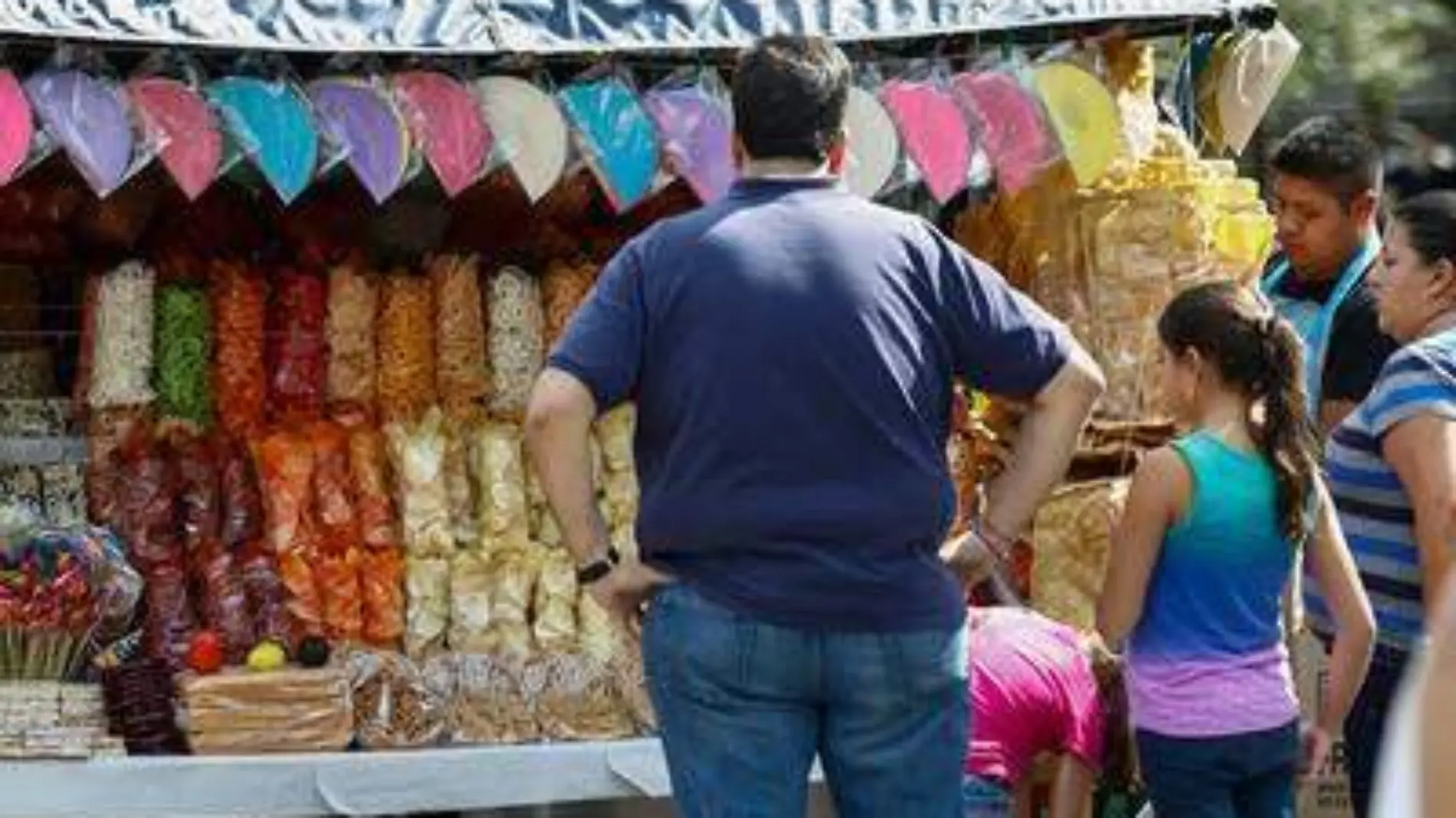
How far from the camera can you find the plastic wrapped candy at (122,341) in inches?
277

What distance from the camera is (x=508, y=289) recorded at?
7258 millimetres

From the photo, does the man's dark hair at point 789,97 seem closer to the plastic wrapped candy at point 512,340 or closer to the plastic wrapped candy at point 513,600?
the plastic wrapped candy at point 512,340

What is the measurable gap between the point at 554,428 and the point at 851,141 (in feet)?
Result: 7.27

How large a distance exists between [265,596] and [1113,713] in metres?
1.98

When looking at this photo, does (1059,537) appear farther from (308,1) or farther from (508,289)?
(308,1)

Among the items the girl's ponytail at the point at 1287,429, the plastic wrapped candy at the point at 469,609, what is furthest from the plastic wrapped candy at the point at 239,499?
the girl's ponytail at the point at 1287,429

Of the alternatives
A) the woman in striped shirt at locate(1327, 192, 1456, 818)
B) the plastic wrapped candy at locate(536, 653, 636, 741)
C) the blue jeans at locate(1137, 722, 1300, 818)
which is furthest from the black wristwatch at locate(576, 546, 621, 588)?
the plastic wrapped candy at locate(536, 653, 636, 741)

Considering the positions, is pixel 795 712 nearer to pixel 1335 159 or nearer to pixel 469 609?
pixel 1335 159

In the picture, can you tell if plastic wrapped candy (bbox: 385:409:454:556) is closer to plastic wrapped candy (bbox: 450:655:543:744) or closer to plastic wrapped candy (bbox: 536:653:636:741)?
plastic wrapped candy (bbox: 450:655:543:744)

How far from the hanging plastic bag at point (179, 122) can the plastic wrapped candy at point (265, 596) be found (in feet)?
3.31

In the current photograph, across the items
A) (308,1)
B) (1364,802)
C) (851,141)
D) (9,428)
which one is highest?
(308,1)

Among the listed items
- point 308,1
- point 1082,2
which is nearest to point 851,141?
point 1082,2

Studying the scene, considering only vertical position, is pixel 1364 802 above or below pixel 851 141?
below

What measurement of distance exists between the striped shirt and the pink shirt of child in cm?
50
